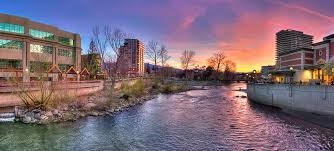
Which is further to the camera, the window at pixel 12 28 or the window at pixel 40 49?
the window at pixel 40 49

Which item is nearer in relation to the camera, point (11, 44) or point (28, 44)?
point (11, 44)

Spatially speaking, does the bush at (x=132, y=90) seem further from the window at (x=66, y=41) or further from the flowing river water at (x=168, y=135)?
the window at (x=66, y=41)

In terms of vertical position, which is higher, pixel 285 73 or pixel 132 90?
pixel 285 73

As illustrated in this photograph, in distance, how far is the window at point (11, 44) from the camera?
2761 inches

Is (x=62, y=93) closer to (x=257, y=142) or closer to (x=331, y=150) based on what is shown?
(x=257, y=142)

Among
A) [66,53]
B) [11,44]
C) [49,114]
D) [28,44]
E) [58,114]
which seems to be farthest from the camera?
[66,53]

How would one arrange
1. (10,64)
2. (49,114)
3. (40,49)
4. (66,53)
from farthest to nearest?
(66,53), (40,49), (10,64), (49,114)

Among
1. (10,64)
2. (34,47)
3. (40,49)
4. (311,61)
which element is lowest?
(10,64)

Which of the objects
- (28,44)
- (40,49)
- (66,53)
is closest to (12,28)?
(28,44)

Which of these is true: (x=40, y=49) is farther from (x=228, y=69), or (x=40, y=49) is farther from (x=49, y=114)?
(x=228, y=69)

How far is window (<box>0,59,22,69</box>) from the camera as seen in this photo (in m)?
70.7

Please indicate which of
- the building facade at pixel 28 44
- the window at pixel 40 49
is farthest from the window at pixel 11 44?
the window at pixel 40 49

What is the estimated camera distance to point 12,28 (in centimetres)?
7231

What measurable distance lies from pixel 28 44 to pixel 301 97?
214 feet
